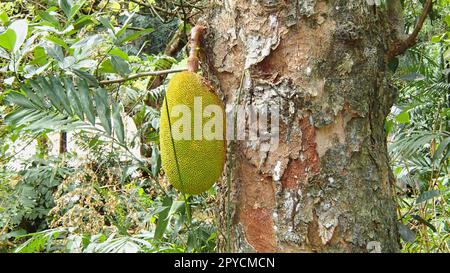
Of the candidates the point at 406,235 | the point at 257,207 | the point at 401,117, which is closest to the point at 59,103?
the point at 257,207

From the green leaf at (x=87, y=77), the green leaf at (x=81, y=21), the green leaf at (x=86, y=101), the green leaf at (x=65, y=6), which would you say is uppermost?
the green leaf at (x=65, y=6)

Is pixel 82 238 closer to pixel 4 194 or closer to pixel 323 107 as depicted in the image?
pixel 323 107

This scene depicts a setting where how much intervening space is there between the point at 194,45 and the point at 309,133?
26cm

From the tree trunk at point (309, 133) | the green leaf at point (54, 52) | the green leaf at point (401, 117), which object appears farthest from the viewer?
the green leaf at point (401, 117)

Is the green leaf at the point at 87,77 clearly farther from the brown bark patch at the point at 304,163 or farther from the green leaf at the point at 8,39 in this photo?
the brown bark patch at the point at 304,163

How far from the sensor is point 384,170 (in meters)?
0.85

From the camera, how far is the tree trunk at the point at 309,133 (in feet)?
2.57

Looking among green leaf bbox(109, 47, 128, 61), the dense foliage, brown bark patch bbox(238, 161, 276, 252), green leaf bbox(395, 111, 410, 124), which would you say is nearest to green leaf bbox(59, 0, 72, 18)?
the dense foliage

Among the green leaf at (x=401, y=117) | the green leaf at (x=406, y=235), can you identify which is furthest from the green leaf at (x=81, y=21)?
the green leaf at (x=401, y=117)

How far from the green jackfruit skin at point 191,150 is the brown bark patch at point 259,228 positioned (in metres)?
0.09

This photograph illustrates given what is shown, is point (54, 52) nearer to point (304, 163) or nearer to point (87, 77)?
point (87, 77)

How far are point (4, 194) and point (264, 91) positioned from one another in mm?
1958

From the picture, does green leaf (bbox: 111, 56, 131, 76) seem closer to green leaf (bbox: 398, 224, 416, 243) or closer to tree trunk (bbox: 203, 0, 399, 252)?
tree trunk (bbox: 203, 0, 399, 252)

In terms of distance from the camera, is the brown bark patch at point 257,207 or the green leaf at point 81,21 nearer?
the brown bark patch at point 257,207
